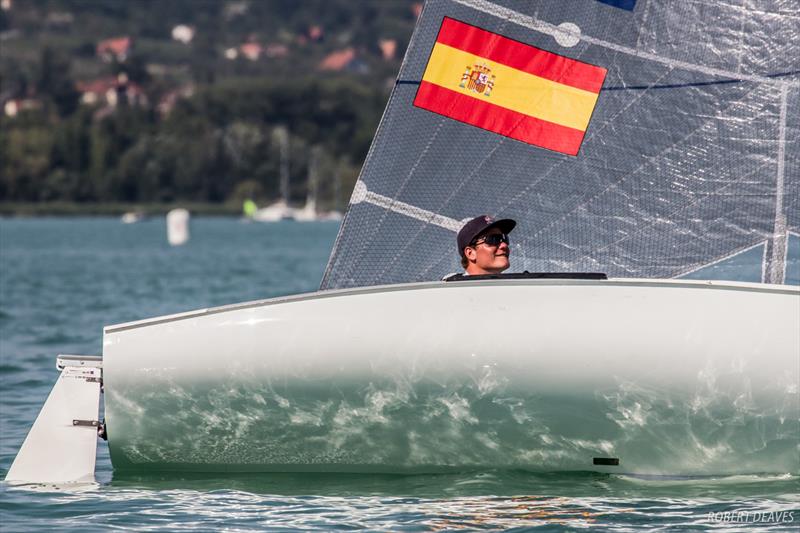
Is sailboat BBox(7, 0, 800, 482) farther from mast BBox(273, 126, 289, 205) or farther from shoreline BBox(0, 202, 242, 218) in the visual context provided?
shoreline BBox(0, 202, 242, 218)

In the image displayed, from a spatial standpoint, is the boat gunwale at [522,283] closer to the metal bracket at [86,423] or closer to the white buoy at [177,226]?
the metal bracket at [86,423]

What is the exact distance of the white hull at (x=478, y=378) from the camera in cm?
690

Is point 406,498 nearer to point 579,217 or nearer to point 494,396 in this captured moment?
point 494,396

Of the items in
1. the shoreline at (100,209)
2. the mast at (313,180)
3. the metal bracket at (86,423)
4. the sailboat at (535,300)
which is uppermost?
the mast at (313,180)

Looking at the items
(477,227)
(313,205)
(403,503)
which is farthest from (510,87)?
(313,205)

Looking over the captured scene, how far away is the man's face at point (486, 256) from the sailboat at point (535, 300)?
47cm

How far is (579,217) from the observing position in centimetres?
806

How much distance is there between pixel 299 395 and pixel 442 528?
1032mm

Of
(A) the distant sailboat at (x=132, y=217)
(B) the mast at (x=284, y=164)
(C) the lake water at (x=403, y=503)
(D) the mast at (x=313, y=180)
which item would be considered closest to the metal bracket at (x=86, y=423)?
(C) the lake water at (x=403, y=503)

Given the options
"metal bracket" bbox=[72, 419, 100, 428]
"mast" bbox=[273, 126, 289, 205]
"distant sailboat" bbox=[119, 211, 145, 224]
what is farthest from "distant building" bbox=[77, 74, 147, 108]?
"metal bracket" bbox=[72, 419, 100, 428]

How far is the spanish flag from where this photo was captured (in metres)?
8.02

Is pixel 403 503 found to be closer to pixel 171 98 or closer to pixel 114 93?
pixel 171 98

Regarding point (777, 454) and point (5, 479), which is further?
point (5, 479)

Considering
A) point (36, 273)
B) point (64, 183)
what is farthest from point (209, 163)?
point (36, 273)
